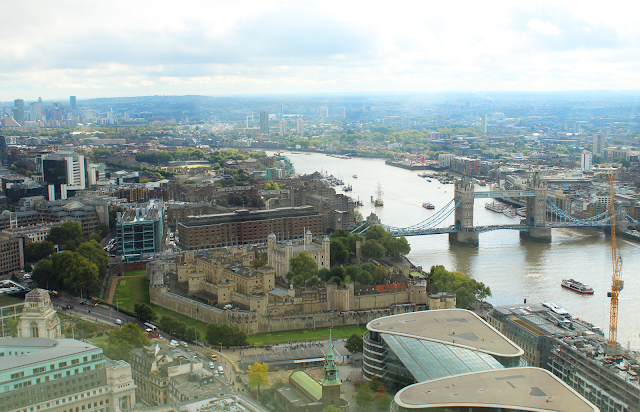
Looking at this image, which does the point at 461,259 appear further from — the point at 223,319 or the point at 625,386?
the point at 625,386

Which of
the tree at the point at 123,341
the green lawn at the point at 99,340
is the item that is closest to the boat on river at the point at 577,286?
the tree at the point at 123,341

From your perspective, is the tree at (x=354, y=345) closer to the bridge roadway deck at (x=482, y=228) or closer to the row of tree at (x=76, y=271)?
the row of tree at (x=76, y=271)

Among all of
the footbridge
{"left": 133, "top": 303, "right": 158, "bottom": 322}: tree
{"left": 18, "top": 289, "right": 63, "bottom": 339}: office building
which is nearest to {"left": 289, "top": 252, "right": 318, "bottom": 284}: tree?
{"left": 133, "top": 303, "right": 158, "bottom": 322}: tree

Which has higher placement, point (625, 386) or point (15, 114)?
point (15, 114)

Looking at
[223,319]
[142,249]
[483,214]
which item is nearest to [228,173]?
[483,214]

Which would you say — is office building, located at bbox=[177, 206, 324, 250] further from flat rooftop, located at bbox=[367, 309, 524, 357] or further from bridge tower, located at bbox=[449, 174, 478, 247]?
flat rooftop, located at bbox=[367, 309, 524, 357]
